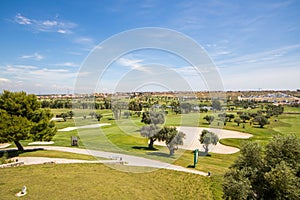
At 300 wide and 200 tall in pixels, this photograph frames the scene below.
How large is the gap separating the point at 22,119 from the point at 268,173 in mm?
27316

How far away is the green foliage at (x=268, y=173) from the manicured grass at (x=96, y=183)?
4.60m

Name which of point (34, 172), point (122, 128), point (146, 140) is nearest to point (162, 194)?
point (34, 172)

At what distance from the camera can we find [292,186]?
11664 millimetres

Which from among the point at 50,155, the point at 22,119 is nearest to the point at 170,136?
the point at 50,155

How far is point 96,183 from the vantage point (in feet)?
57.0

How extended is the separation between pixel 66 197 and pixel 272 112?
95.8 meters

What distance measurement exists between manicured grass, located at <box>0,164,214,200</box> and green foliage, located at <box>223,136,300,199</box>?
460cm

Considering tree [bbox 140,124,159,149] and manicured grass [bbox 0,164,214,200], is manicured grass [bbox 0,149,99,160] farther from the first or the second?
tree [bbox 140,124,159,149]

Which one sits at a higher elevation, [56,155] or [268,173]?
[268,173]

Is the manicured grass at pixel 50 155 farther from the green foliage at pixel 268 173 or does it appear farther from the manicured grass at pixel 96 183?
the green foliage at pixel 268 173

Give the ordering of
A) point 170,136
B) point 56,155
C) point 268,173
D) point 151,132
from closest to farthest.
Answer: point 268,173 < point 56,155 < point 170,136 < point 151,132

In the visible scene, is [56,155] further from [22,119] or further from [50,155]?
[22,119]

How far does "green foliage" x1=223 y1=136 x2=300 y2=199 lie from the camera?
11820 millimetres

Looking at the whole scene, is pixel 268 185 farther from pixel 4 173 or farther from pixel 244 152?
pixel 4 173
